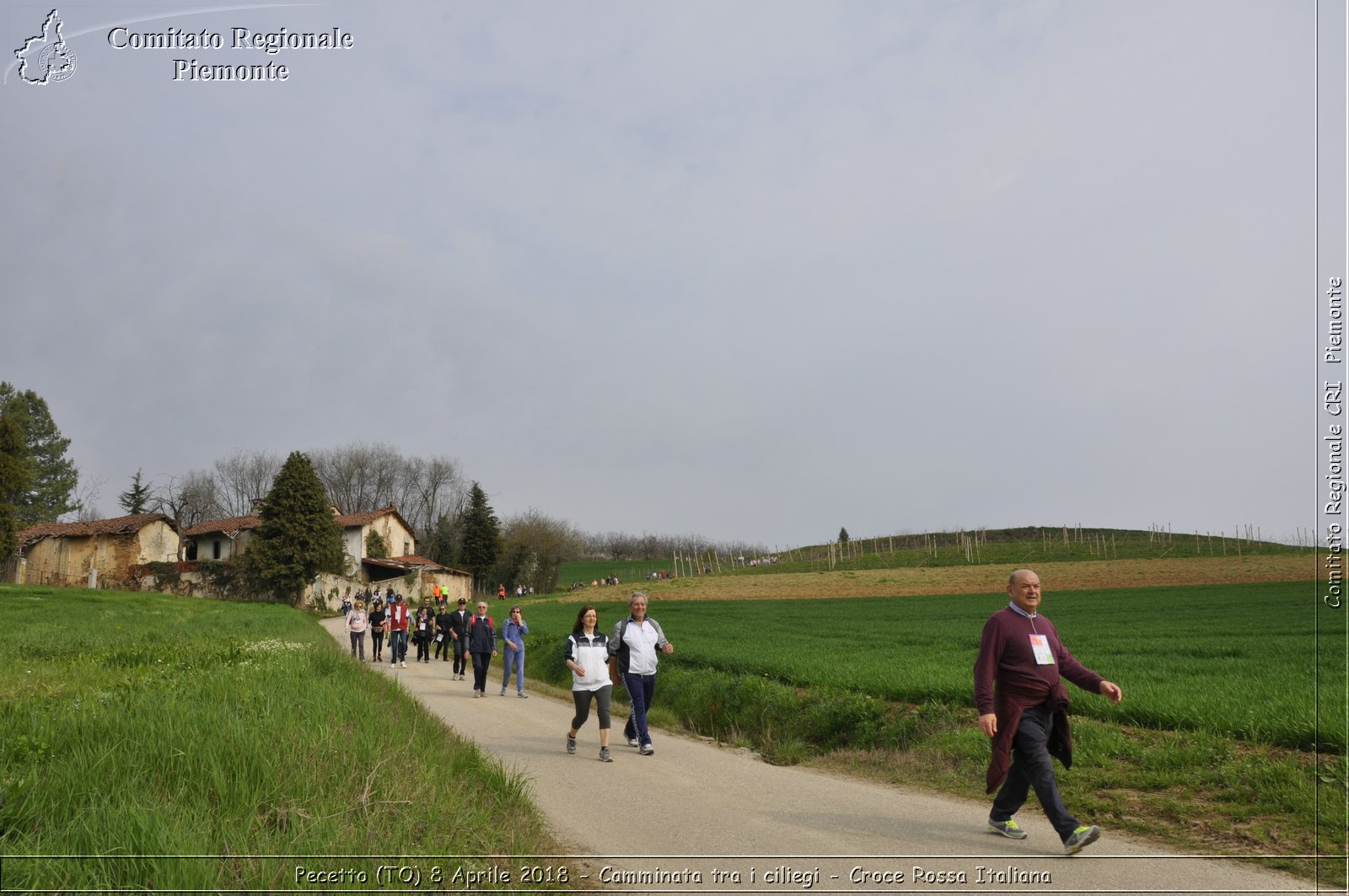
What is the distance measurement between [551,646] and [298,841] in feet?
63.7

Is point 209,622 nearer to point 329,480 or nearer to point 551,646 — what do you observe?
point 551,646

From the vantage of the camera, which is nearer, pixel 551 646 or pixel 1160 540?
pixel 551 646

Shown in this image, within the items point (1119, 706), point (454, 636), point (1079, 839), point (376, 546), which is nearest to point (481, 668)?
point (454, 636)

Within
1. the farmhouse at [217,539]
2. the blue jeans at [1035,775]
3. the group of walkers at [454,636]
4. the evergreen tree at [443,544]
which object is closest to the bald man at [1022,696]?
the blue jeans at [1035,775]

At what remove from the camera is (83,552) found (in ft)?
A: 205

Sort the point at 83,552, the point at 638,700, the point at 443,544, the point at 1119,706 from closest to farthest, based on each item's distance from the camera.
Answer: the point at 1119,706, the point at 638,700, the point at 83,552, the point at 443,544

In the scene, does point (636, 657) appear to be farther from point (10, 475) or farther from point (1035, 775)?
point (10, 475)

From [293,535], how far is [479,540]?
25351mm

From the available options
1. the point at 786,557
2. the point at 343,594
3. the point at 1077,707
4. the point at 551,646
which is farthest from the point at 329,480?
the point at 1077,707

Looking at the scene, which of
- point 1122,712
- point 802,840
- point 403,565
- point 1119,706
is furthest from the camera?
point 403,565

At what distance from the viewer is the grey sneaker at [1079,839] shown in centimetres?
561

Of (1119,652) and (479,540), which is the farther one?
(479,540)

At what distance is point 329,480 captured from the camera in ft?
353

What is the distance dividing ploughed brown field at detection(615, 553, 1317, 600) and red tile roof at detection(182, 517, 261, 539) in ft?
87.6
